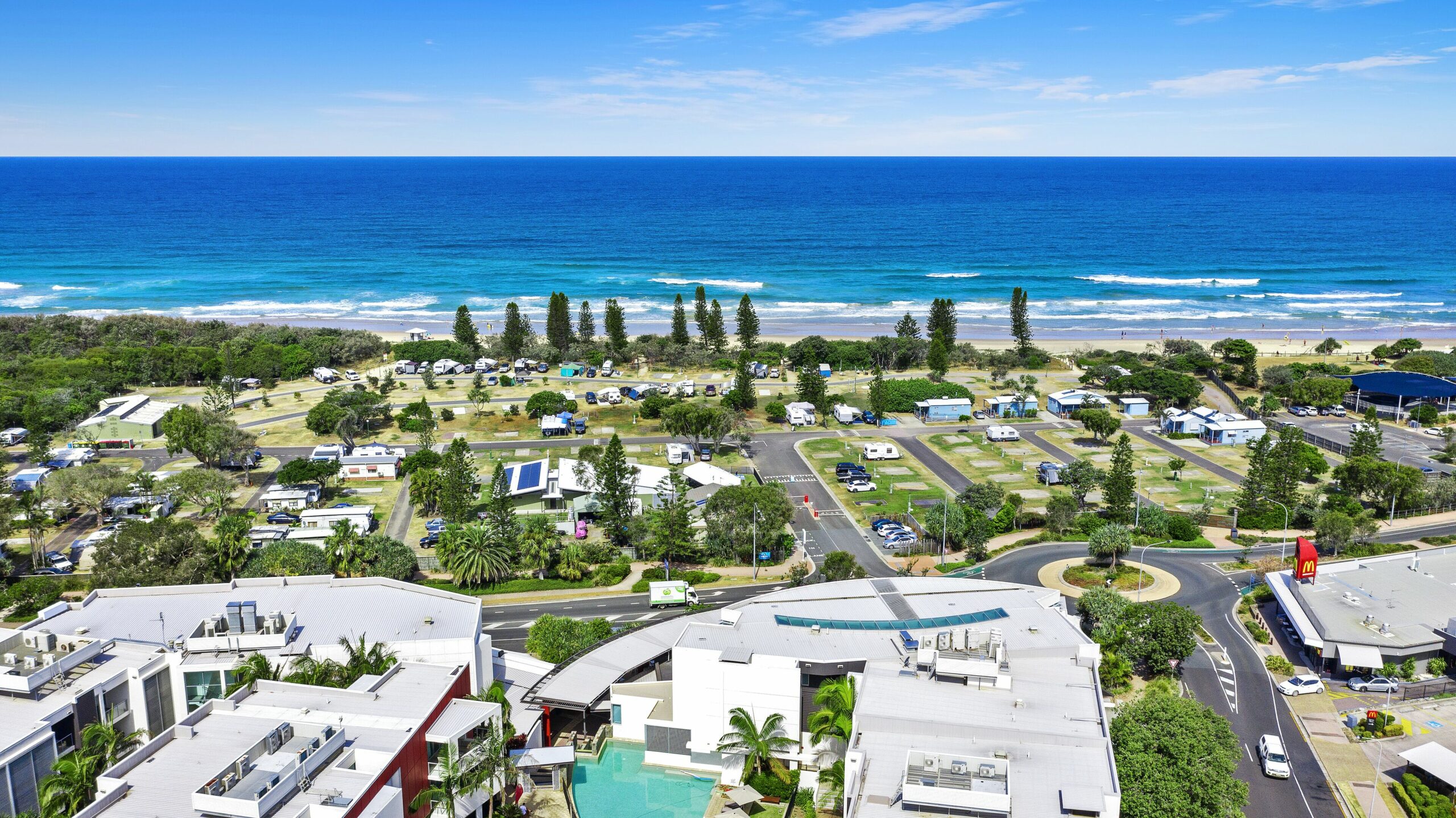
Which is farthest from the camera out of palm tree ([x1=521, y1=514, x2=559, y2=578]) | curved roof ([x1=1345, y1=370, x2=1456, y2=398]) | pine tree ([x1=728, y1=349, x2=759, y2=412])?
pine tree ([x1=728, y1=349, x2=759, y2=412])

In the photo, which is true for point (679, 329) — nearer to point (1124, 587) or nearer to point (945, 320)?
point (945, 320)

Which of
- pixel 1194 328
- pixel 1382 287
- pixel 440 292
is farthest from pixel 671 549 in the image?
pixel 1382 287

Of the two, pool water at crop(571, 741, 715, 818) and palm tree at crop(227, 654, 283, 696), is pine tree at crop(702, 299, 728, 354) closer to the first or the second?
pool water at crop(571, 741, 715, 818)

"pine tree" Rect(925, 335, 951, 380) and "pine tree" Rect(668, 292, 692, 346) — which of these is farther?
"pine tree" Rect(668, 292, 692, 346)

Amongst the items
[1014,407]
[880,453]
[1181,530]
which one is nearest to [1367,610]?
[1181,530]

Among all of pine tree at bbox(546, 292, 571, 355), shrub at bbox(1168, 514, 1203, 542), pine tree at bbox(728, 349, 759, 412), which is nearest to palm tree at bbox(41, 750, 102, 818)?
shrub at bbox(1168, 514, 1203, 542)

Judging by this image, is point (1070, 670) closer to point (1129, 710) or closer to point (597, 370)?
point (1129, 710)
